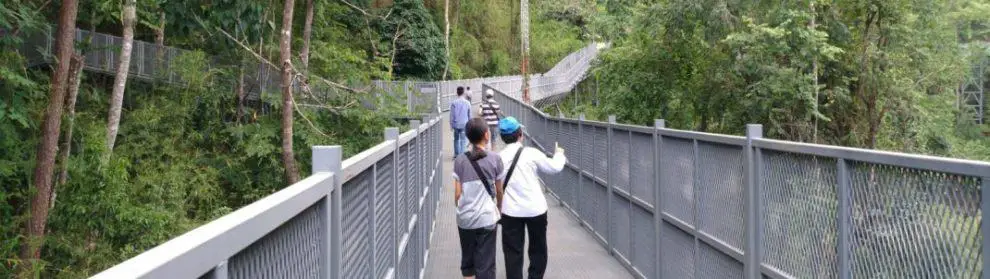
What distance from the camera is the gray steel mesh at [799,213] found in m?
4.44

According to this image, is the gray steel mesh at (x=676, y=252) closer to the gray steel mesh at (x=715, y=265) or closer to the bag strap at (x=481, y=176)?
the gray steel mesh at (x=715, y=265)

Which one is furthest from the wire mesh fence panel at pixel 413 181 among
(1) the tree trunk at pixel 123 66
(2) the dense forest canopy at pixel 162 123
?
(1) the tree trunk at pixel 123 66

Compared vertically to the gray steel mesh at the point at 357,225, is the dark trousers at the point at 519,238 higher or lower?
lower

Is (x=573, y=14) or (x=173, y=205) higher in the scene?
(x=573, y=14)

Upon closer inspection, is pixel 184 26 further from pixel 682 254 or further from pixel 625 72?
pixel 625 72

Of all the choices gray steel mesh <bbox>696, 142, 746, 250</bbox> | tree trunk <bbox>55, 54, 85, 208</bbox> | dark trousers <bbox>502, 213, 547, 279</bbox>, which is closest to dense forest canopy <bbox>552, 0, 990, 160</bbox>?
tree trunk <bbox>55, 54, 85, 208</bbox>

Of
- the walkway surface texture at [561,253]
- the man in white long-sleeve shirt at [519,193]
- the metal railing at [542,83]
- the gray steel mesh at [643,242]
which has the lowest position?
the walkway surface texture at [561,253]

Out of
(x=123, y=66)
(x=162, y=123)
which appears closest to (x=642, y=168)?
(x=123, y=66)

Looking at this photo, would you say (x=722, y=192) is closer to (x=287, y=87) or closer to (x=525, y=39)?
(x=287, y=87)

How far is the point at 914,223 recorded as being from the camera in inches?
141

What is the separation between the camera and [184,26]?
17.4m

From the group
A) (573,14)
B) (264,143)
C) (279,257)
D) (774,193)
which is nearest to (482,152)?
(774,193)

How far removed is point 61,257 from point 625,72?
16886 mm

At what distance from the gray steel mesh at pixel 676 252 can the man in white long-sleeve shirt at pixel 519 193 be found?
1052 millimetres
